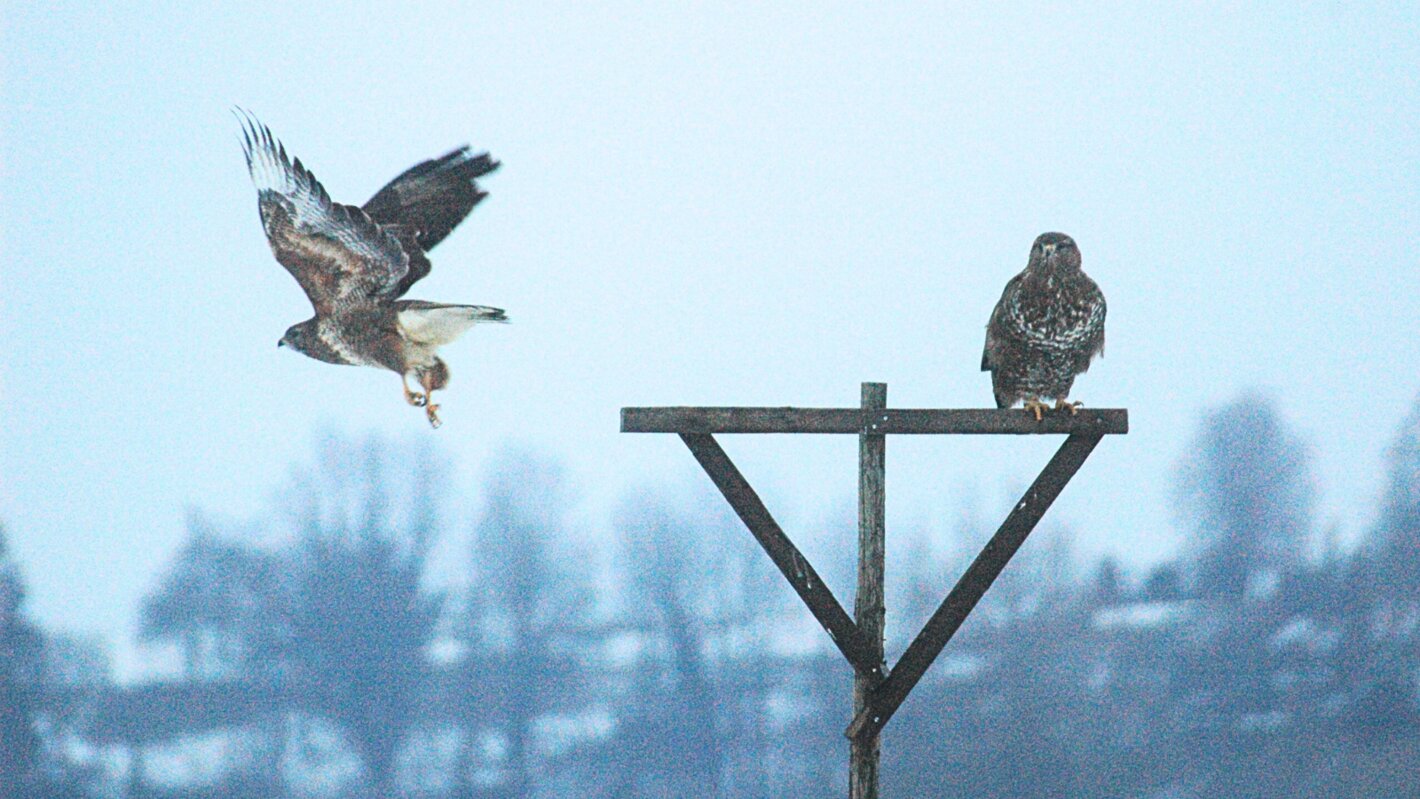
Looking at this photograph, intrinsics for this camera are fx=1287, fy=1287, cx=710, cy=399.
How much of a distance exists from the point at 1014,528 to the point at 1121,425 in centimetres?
47

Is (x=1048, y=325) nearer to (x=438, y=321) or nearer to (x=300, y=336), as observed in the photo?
(x=438, y=321)

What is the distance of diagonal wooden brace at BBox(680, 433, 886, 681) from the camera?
3.51 meters

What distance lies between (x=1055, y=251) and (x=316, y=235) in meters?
2.30

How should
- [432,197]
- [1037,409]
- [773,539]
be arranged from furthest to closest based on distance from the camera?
1. [432,197]
2. [1037,409]
3. [773,539]

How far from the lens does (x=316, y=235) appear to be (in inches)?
157

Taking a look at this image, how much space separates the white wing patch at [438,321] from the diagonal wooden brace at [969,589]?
5.28 feet

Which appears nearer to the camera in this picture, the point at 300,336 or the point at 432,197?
the point at 300,336

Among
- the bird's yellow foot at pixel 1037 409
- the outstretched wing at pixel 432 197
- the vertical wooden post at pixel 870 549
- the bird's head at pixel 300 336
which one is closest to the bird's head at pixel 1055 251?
the bird's yellow foot at pixel 1037 409

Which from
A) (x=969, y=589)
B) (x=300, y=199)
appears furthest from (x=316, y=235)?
(x=969, y=589)

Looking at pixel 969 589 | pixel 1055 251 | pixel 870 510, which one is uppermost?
pixel 1055 251

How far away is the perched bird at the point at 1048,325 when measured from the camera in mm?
4043

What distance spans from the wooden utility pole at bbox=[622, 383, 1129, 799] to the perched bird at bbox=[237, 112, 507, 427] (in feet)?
2.83

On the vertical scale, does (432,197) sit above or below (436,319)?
above

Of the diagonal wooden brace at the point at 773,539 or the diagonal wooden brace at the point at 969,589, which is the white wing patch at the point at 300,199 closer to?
the diagonal wooden brace at the point at 773,539
